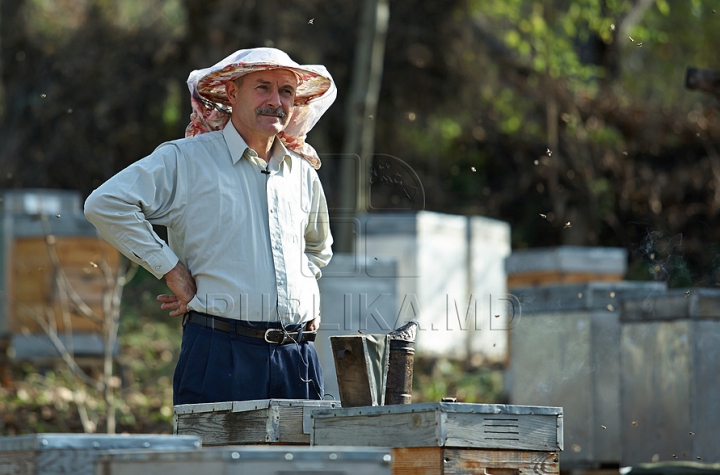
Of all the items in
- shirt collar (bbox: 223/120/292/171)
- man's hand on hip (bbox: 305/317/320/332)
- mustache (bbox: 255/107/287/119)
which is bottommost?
man's hand on hip (bbox: 305/317/320/332)

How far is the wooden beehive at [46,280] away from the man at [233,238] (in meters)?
4.03

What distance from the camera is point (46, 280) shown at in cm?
770

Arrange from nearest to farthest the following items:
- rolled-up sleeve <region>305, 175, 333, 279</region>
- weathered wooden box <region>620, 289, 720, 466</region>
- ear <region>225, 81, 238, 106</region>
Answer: ear <region>225, 81, 238, 106</region>
rolled-up sleeve <region>305, 175, 333, 279</region>
weathered wooden box <region>620, 289, 720, 466</region>

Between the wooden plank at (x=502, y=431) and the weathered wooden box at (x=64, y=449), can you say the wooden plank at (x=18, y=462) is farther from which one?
the wooden plank at (x=502, y=431)

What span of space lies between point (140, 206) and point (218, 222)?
267 millimetres

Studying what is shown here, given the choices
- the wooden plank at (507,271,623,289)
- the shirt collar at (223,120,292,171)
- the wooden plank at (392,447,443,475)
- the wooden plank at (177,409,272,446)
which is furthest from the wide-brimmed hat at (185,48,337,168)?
the wooden plank at (507,271,623,289)

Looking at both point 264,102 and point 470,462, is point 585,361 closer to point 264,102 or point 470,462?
point 264,102

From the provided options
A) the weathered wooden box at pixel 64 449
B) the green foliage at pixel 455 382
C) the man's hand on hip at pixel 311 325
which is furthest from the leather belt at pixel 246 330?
the green foliage at pixel 455 382

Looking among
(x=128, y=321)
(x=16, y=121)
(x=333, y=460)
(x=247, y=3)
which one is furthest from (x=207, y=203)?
(x=16, y=121)

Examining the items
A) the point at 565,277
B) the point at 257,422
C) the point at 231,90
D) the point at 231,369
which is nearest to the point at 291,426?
the point at 257,422

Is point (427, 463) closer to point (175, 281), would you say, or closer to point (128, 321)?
point (175, 281)

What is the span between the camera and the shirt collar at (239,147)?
3.53 m

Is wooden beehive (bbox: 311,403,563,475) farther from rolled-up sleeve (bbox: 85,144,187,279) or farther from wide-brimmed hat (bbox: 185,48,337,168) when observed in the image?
wide-brimmed hat (bbox: 185,48,337,168)

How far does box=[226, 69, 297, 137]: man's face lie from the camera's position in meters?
3.51
